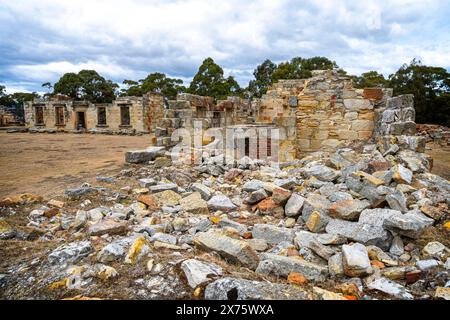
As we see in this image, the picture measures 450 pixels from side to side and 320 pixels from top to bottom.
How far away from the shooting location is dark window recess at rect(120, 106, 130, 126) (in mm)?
22562

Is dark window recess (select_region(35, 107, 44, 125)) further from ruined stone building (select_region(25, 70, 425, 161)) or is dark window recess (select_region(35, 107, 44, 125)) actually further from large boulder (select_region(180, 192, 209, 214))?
large boulder (select_region(180, 192, 209, 214))

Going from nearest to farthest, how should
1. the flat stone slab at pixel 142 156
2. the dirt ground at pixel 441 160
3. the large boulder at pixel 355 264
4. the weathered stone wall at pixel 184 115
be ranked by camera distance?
the large boulder at pixel 355 264 < the flat stone slab at pixel 142 156 < the dirt ground at pixel 441 160 < the weathered stone wall at pixel 184 115

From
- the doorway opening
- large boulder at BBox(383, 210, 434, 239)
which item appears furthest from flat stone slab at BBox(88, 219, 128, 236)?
the doorway opening

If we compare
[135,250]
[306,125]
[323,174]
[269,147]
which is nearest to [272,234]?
[135,250]

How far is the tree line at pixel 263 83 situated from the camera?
756 inches

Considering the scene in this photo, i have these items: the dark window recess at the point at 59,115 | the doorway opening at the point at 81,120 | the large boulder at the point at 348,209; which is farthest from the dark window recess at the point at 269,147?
the dark window recess at the point at 59,115

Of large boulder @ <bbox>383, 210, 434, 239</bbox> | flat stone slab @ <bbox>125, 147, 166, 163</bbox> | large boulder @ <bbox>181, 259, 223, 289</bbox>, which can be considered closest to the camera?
large boulder @ <bbox>181, 259, 223, 289</bbox>

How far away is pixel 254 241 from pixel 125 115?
2259cm

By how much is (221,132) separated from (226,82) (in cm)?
1977

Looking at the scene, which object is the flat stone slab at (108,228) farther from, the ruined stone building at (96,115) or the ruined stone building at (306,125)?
the ruined stone building at (96,115)

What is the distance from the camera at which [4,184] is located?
5816mm

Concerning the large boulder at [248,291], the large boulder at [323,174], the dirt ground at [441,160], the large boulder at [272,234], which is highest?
the large boulder at [323,174]

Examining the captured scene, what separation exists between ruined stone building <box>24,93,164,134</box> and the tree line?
19.9 ft
